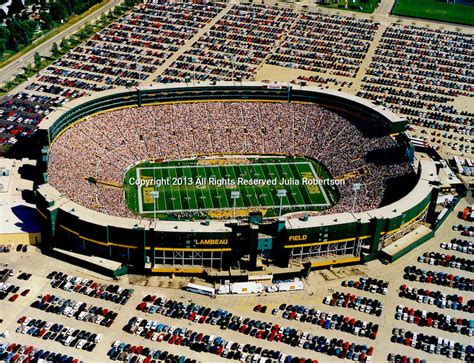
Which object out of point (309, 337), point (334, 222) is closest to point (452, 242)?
point (334, 222)

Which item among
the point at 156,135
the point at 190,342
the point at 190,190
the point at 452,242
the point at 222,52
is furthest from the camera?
the point at 222,52

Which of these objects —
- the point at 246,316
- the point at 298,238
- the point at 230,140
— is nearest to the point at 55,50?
the point at 230,140

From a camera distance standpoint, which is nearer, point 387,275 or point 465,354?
point 465,354

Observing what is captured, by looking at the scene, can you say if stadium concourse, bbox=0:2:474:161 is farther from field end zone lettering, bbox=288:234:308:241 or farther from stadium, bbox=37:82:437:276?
field end zone lettering, bbox=288:234:308:241

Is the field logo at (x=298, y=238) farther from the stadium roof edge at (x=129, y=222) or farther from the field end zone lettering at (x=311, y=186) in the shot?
the field end zone lettering at (x=311, y=186)

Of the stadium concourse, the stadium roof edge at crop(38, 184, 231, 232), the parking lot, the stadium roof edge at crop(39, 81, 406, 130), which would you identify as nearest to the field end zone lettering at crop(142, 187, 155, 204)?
the stadium roof edge at crop(38, 184, 231, 232)

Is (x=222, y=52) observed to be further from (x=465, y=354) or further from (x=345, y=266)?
(x=465, y=354)

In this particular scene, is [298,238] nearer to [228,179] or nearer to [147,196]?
[228,179]
